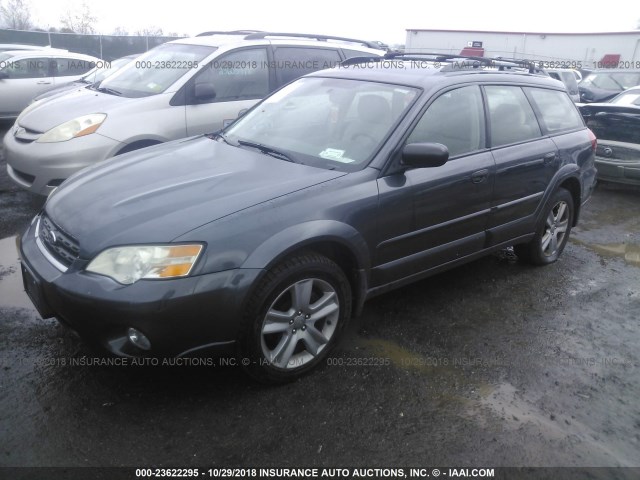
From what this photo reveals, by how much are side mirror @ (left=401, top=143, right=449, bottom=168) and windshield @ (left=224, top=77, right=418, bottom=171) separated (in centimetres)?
22

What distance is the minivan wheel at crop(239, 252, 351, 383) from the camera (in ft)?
9.01

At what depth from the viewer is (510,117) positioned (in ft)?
13.7

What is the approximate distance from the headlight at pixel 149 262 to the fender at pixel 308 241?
27 cm

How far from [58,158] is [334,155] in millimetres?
3038

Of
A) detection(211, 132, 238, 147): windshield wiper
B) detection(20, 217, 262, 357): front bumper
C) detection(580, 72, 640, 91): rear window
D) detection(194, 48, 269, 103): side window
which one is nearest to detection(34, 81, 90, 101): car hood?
detection(194, 48, 269, 103): side window

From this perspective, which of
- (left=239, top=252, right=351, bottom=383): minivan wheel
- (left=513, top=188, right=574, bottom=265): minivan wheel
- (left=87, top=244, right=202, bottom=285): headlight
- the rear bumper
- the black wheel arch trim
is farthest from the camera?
the rear bumper

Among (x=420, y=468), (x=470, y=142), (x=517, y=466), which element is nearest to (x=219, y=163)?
(x=470, y=142)

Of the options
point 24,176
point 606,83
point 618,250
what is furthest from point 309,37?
point 606,83

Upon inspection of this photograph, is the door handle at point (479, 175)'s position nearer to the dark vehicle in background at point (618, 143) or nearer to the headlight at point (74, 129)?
the headlight at point (74, 129)

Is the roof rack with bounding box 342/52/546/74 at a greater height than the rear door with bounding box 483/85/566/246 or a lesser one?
greater

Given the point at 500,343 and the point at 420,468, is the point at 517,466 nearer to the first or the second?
the point at 420,468

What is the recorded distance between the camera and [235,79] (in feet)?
19.8

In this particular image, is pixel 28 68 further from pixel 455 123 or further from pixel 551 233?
pixel 551 233

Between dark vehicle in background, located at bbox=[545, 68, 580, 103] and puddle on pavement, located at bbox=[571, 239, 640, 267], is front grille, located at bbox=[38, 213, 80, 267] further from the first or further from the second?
dark vehicle in background, located at bbox=[545, 68, 580, 103]
